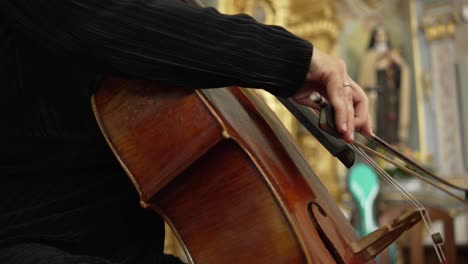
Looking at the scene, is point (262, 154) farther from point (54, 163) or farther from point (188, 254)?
point (54, 163)

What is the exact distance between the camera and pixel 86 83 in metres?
0.73

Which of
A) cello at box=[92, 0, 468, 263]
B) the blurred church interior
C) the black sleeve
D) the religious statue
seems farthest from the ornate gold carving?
the black sleeve

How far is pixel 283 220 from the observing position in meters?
0.62

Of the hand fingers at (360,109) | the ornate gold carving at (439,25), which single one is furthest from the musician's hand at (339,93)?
the ornate gold carving at (439,25)

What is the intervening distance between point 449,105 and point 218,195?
5742 mm

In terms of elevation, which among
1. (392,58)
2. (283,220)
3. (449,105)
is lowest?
(449,105)

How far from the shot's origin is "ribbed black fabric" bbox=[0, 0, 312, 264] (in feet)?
2.01

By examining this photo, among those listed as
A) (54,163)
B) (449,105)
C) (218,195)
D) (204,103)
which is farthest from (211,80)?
(449,105)

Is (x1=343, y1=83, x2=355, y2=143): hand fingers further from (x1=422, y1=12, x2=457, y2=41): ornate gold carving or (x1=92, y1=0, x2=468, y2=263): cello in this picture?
(x1=422, y1=12, x2=457, y2=41): ornate gold carving

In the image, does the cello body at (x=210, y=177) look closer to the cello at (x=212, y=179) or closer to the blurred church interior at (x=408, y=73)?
the cello at (x=212, y=179)

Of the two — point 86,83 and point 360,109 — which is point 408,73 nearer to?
point 360,109

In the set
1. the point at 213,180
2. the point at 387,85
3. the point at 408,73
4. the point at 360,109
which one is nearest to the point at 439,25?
the point at 408,73

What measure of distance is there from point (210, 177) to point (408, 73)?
590cm

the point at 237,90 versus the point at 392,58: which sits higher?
the point at 237,90
